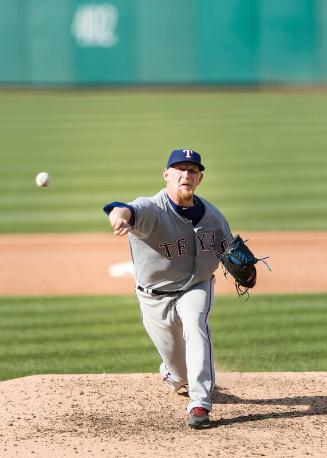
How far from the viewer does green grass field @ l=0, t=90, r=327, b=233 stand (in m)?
14.0

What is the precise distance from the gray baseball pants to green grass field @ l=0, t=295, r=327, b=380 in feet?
3.18

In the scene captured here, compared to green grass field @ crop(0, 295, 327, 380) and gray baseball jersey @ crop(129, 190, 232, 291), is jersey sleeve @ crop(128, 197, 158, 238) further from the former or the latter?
green grass field @ crop(0, 295, 327, 380)

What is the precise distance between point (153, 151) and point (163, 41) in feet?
33.3

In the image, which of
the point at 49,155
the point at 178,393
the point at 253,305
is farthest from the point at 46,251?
the point at 49,155

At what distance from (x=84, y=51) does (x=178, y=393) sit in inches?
934

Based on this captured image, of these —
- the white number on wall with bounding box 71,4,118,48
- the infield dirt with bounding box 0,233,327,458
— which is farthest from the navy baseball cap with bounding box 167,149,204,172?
the white number on wall with bounding box 71,4,118,48

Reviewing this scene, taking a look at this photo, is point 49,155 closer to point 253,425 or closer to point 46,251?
point 46,251

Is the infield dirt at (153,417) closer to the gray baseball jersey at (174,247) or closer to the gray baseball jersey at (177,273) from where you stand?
the gray baseball jersey at (177,273)

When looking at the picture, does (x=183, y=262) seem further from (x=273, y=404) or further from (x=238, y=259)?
(x=273, y=404)

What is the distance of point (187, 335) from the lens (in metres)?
5.69

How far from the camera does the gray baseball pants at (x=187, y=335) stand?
5.58m

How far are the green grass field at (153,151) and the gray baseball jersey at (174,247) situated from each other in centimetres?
685

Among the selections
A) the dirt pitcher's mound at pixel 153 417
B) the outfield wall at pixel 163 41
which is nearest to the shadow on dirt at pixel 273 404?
the dirt pitcher's mound at pixel 153 417

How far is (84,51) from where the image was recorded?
1148 inches
